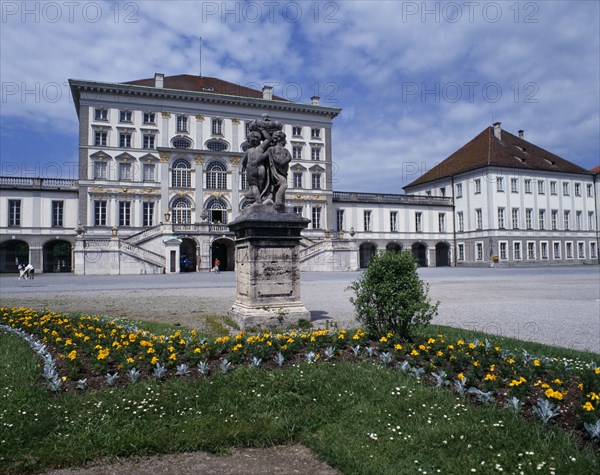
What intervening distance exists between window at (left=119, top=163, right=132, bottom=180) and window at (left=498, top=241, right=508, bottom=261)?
39505 mm

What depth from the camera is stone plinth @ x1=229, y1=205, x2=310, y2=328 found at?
877cm

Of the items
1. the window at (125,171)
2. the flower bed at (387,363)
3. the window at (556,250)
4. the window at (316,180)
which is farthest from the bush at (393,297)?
the window at (556,250)

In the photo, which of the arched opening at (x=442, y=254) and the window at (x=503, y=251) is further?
the arched opening at (x=442, y=254)

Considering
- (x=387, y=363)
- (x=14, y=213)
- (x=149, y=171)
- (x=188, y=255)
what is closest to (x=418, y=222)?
(x=188, y=255)

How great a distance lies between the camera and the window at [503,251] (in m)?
51.3

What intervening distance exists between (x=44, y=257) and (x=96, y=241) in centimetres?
1440

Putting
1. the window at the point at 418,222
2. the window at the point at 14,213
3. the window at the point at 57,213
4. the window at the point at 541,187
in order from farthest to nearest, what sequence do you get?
the window at the point at 418,222, the window at the point at 541,187, the window at the point at 57,213, the window at the point at 14,213

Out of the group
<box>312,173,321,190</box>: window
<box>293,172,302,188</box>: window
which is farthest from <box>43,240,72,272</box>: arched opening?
<box>312,173,321,190</box>: window

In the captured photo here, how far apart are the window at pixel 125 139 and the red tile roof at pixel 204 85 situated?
5716mm

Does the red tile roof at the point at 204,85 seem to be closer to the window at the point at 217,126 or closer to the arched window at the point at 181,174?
the window at the point at 217,126

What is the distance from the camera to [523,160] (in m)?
55.1

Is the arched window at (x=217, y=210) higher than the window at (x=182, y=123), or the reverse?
the window at (x=182, y=123)

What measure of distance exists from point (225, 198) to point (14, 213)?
19632mm

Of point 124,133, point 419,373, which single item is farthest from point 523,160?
point 419,373
